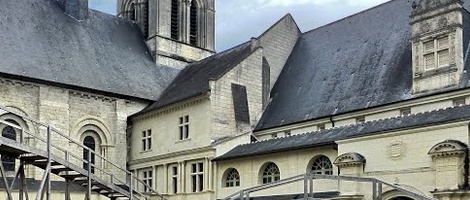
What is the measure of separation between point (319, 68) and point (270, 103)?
3.13 meters

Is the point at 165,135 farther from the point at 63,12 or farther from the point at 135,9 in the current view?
the point at 135,9

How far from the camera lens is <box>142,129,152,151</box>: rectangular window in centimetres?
3502

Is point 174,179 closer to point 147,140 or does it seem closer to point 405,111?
point 147,140

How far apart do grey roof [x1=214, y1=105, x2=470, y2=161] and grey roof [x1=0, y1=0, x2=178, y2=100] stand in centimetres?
941

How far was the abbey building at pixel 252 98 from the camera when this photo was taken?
22.1 m

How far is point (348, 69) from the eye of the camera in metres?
29.7

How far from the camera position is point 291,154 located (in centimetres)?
2638

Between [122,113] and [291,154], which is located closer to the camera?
[291,154]

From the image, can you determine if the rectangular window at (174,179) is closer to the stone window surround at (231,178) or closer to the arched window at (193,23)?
the stone window surround at (231,178)

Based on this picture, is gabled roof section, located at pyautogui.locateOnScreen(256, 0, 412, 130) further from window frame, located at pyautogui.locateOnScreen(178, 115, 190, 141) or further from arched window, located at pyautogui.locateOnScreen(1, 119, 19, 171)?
arched window, located at pyautogui.locateOnScreen(1, 119, 19, 171)

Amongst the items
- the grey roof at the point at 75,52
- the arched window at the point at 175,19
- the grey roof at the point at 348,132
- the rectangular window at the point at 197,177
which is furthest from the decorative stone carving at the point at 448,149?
the arched window at the point at 175,19

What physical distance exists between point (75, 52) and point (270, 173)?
14630mm

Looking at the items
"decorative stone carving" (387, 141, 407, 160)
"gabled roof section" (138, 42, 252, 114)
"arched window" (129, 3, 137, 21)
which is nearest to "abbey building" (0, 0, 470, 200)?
"decorative stone carving" (387, 141, 407, 160)

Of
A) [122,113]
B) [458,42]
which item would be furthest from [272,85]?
[458,42]
